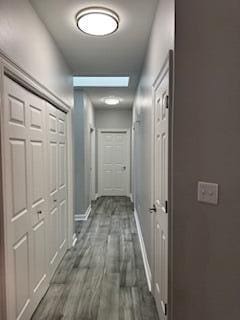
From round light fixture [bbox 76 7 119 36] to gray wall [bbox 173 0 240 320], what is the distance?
35.5 inches

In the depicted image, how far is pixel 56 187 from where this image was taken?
9.91 ft

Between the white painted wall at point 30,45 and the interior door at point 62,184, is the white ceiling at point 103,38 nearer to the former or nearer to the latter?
the white painted wall at point 30,45

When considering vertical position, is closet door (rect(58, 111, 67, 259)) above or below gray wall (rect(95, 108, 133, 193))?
below

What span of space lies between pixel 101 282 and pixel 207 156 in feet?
6.75

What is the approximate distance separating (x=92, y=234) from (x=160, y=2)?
3.55m

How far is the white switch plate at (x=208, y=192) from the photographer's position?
1.34 m

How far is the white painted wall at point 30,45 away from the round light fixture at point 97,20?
0.41 m

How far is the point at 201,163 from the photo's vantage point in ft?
4.61

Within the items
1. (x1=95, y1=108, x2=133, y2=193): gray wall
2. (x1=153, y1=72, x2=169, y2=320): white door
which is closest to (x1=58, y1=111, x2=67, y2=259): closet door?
(x1=153, y1=72, x2=169, y2=320): white door

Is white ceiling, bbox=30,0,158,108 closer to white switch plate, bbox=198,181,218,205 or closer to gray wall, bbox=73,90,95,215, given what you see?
gray wall, bbox=73,90,95,215

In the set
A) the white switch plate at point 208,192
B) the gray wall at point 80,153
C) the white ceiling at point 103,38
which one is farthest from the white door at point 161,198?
the gray wall at point 80,153

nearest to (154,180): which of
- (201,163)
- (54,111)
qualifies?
(201,163)

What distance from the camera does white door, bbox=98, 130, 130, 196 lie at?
25.0 ft

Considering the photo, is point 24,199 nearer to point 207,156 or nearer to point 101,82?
point 207,156
